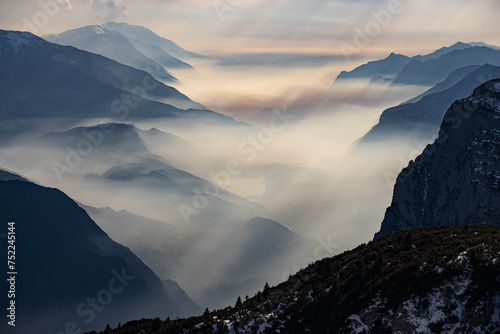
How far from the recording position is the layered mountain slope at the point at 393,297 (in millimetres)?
68500

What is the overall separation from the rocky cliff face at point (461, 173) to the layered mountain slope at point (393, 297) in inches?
2920

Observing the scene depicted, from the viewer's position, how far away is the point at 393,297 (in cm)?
7306

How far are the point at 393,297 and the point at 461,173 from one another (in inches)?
4586

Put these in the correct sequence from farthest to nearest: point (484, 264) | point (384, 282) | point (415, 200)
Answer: point (415, 200) → point (384, 282) → point (484, 264)

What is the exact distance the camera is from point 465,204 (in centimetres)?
16962

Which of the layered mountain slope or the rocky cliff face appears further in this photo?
the rocky cliff face

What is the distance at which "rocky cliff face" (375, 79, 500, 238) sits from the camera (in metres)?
164

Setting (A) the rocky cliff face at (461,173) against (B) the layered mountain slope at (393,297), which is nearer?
(B) the layered mountain slope at (393,297)

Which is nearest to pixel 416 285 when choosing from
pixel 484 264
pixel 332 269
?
pixel 484 264

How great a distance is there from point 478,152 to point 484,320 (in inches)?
4600

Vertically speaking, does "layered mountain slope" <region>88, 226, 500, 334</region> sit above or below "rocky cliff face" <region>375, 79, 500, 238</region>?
below

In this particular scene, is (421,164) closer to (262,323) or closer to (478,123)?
(478,123)

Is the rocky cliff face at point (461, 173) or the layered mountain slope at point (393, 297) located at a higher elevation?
the rocky cliff face at point (461, 173)

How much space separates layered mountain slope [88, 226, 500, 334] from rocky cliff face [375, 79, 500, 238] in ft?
243
